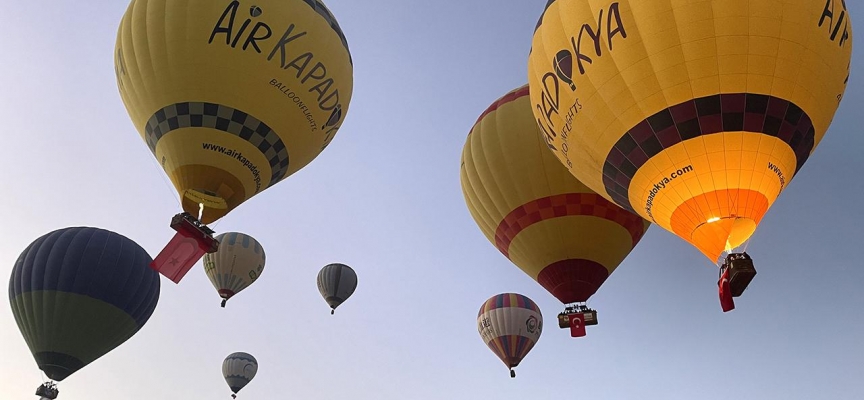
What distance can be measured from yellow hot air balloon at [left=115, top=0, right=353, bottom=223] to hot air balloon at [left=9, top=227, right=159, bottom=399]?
653 cm

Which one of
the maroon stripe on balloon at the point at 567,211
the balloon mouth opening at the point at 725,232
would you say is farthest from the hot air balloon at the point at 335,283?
the balloon mouth opening at the point at 725,232

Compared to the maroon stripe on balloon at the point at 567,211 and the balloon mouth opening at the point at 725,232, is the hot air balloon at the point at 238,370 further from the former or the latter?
the balloon mouth opening at the point at 725,232

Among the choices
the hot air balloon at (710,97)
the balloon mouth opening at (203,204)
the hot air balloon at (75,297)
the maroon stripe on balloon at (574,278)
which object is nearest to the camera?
the hot air balloon at (710,97)

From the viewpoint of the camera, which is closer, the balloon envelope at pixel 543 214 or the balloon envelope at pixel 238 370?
the balloon envelope at pixel 543 214

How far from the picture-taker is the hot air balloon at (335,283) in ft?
84.6

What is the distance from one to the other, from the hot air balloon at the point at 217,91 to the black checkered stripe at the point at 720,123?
19.6 feet

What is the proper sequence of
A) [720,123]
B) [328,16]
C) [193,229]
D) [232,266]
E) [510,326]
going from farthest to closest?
[232,266] → [510,326] → [328,16] → [193,229] → [720,123]

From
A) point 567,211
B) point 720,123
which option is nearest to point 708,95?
point 720,123

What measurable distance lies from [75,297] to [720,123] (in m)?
15.3

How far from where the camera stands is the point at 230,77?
980cm

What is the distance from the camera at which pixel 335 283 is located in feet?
85.0

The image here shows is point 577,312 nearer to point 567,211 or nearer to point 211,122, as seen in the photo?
point 567,211

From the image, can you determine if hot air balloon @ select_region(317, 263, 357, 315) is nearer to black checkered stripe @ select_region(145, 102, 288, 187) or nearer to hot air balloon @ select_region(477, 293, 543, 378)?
hot air balloon @ select_region(477, 293, 543, 378)

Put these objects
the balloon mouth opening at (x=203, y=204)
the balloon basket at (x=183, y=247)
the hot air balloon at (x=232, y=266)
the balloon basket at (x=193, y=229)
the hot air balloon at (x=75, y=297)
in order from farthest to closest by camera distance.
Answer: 1. the hot air balloon at (x=232, y=266)
2. the hot air balloon at (x=75, y=297)
3. the balloon mouth opening at (x=203, y=204)
4. the balloon basket at (x=193, y=229)
5. the balloon basket at (x=183, y=247)
